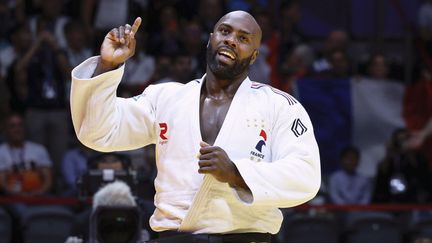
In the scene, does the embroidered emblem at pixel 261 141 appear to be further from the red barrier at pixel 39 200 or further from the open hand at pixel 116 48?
the red barrier at pixel 39 200

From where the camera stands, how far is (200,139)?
4.93 m

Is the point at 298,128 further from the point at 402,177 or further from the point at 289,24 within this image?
the point at 289,24

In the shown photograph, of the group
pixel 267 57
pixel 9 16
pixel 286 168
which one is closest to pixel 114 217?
pixel 286 168

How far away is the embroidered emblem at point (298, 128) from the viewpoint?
4938mm

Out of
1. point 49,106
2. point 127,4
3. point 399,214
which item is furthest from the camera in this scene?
point 127,4

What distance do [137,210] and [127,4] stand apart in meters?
5.44

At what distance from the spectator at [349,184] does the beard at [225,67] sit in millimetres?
5571

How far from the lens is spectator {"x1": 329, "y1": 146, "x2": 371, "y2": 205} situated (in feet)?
34.7

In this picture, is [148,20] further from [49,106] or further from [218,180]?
[218,180]

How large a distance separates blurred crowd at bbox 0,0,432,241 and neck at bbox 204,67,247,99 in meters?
5.00

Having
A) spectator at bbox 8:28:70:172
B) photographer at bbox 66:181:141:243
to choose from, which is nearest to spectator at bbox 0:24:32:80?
spectator at bbox 8:28:70:172

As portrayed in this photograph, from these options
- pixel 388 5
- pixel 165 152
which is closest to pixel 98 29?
pixel 388 5

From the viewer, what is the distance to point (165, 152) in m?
5.02

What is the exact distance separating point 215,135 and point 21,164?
231 inches
